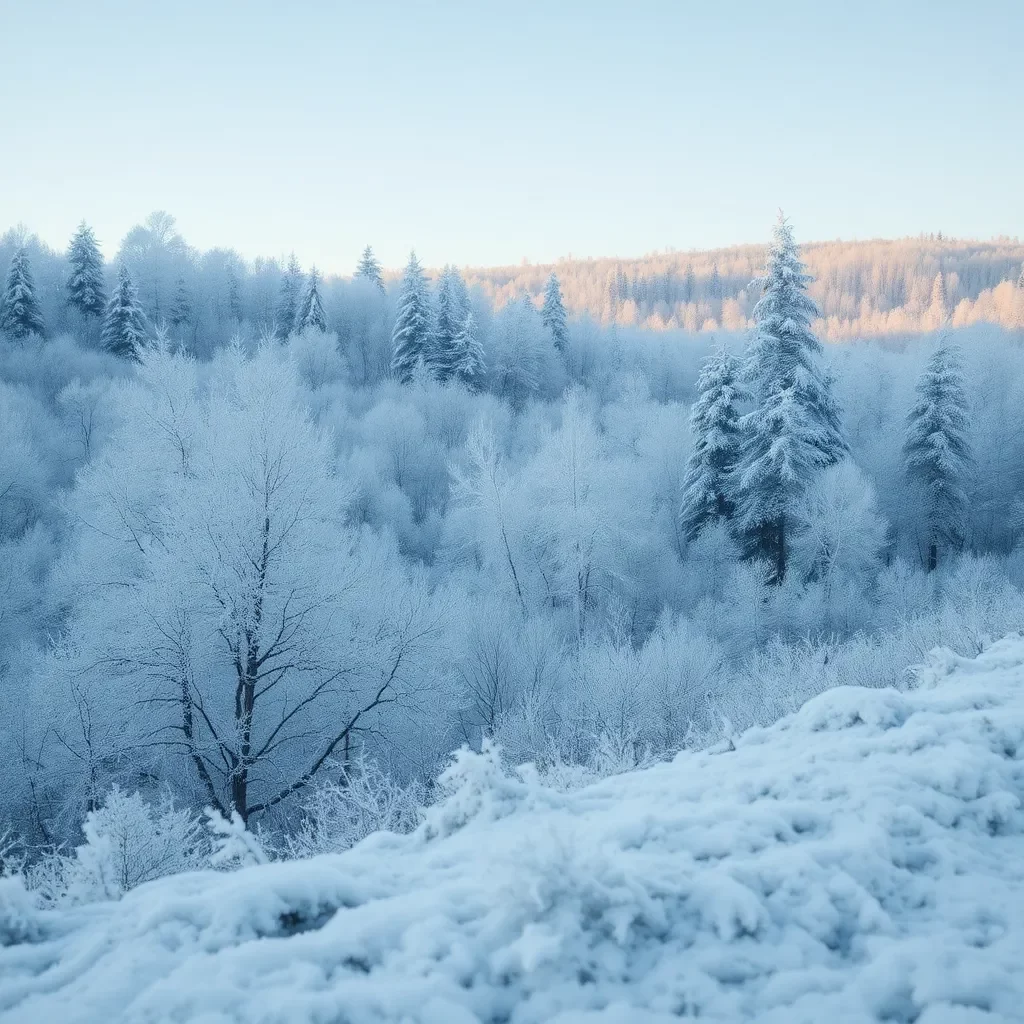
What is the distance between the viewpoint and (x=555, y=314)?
174 feet

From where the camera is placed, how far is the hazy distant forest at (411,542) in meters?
12.1

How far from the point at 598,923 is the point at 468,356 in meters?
Answer: 42.8

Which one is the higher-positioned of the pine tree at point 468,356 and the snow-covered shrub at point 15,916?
the pine tree at point 468,356

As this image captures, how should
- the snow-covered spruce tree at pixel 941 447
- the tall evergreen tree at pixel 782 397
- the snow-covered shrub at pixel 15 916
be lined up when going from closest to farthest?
the snow-covered shrub at pixel 15 916
the tall evergreen tree at pixel 782 397
the snow-covered spruce tree at pixel 941 447

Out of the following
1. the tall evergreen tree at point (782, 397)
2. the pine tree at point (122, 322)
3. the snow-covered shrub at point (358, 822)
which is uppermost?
the pine tree at point (122, 322)

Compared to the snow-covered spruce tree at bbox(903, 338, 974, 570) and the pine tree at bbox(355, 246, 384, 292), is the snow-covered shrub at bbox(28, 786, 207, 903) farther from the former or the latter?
the pine tree at bbox(355, 246, 384, 292)

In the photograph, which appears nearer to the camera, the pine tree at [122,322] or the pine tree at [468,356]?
the pine tree at [122,322]

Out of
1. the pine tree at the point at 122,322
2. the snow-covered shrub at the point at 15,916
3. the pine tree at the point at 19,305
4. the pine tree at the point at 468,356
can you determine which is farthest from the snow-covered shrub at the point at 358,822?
the pine tree at the point at 19,305

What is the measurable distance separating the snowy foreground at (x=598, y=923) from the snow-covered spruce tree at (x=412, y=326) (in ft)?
137

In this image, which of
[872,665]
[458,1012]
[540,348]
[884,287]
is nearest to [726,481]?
[872,665]

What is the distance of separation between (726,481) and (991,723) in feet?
67.8

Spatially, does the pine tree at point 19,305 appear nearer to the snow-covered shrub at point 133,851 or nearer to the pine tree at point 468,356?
the pine tree at point 468,356

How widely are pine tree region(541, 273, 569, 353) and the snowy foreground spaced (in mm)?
51327

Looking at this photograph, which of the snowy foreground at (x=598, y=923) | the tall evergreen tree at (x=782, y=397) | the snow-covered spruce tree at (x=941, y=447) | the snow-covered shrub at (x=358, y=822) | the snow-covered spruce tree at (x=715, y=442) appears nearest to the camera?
the snowy foreground at (x=598, y=923)
